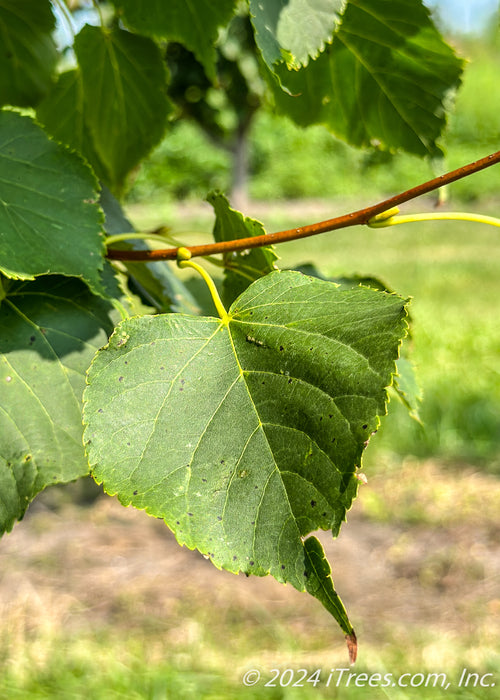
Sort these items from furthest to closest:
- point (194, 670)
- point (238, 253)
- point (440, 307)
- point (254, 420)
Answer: point (440, 307) → point (194, 670) → point (238, 253) → point (254, 420)

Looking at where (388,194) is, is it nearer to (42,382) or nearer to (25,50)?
(25,50)

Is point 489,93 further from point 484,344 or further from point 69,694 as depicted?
point 69,694

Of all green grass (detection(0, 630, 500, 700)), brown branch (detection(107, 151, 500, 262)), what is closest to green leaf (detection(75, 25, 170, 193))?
brown branch (detection(107, 151, 500, 262))

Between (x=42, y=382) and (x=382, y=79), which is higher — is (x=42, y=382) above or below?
below

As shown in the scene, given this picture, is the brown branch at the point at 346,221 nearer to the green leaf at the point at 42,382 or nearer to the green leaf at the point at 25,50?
the green leaf at the point at 42,382

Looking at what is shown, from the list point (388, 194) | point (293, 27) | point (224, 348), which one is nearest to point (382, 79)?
point (293, 27)

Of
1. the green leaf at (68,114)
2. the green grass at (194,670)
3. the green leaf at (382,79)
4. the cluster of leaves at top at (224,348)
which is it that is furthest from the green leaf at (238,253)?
the green grass at (194,670)

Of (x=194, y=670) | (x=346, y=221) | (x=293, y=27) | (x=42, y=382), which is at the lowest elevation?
(x=194, y=670)
